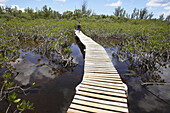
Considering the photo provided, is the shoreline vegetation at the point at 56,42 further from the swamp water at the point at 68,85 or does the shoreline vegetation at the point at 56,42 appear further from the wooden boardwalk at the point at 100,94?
the wooden boardwalk at the point at 100,94

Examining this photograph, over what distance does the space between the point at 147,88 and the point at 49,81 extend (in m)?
4.14

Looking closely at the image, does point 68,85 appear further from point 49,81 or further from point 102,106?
point 102,106

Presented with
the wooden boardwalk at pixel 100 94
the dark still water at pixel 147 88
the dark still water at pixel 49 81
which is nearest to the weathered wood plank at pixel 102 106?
the wooden boardwalk at pixel 100 94

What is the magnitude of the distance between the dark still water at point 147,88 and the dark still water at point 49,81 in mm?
2231

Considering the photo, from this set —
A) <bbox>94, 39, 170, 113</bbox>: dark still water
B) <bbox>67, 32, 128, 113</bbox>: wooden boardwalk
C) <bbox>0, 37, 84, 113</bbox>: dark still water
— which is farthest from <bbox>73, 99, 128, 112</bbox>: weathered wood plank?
<bbox>94, 39, 170, 113</bbox>: dark still water

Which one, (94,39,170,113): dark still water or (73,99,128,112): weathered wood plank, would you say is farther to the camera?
(94,39,170,113): dark still water

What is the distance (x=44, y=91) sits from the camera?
3996 mm

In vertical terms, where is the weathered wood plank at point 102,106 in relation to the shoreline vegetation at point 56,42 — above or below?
below

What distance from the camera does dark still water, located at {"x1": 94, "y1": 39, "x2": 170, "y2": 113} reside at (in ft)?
11.3

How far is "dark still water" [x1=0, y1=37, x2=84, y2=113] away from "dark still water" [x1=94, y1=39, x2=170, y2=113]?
2.23 metres

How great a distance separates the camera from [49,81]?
4.67m

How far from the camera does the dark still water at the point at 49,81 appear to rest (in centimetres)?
346

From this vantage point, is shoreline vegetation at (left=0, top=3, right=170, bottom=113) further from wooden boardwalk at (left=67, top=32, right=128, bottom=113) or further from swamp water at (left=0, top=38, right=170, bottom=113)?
wooden boardwalk at (left=67, top=32, right=128, bottom=113)

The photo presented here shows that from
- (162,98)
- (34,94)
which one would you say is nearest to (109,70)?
(162,98)
